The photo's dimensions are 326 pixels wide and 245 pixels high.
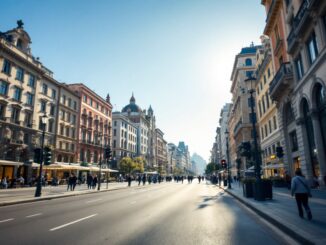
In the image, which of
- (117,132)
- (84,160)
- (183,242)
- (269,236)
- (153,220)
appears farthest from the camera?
(117,132)

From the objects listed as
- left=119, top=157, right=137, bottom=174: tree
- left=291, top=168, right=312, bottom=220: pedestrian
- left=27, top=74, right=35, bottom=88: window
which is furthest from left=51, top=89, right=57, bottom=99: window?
left=291, top=168, right=312, bottom=220: pedestrian

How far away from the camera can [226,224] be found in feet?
27.9

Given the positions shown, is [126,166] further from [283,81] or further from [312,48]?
[312,48]

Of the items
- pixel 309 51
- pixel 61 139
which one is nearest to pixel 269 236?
pixel 309 51

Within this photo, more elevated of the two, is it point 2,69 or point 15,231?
point 2,69

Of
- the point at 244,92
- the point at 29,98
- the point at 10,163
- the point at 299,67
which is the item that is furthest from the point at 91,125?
the point at 299,67

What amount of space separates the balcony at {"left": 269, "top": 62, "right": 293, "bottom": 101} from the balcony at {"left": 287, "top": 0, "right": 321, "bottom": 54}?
167cm

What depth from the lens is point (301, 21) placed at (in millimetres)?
19031

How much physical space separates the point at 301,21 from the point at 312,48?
222 centimetres

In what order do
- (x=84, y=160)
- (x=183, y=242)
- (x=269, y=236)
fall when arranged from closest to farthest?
1. (x=183, y=242)
2. (x=269, y=236)
3. (x=84, y=160)

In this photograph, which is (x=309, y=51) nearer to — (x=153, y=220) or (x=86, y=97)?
(x=153, y=220)

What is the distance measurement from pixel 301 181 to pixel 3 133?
3809 cm

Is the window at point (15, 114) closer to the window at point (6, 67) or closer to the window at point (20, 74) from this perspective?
the window at point (20, 74)

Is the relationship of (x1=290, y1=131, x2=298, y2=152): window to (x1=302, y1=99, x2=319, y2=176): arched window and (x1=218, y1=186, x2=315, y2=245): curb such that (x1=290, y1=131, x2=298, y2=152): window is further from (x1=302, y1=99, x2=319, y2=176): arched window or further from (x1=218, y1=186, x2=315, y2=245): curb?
(x1=218, y1=186, x2=315, y2=245): curb
